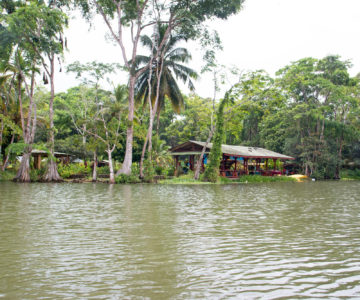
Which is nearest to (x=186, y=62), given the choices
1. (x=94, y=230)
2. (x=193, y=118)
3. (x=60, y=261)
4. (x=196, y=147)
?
(x=196, y=147)

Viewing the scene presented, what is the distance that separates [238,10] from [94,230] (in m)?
24.5

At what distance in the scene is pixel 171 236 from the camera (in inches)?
281

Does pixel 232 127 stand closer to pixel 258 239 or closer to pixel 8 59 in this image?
pixel 8 59

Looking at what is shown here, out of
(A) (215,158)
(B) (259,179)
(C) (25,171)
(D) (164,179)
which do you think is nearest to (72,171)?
(C) (25,171)

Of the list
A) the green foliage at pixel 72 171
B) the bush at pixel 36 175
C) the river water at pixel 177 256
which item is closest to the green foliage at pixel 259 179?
the green foliage at pixel 72 171

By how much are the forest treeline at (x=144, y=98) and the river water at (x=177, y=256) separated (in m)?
17.5

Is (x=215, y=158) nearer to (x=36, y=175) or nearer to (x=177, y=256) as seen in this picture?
(x=36, y=175)

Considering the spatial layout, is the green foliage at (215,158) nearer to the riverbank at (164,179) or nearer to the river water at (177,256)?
the riverbank at (164,179)

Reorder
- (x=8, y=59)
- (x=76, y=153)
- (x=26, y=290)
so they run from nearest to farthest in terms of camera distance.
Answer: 1. (x=26, y=290)
2. (x=8, y=59)
3. (x=76, y=153)

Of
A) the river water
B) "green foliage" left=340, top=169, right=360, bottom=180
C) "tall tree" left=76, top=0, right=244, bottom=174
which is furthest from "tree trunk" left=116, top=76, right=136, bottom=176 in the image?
"green foliage" left=340, top=169, right=360, bottom=180

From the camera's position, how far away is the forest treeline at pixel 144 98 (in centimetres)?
2581

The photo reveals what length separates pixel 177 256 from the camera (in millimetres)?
5617

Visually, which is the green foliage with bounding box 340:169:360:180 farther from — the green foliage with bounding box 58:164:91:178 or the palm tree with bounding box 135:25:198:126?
the green foliage with bounding box 58:164:91:178

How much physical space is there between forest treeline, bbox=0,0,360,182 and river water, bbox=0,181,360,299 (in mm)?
17476
